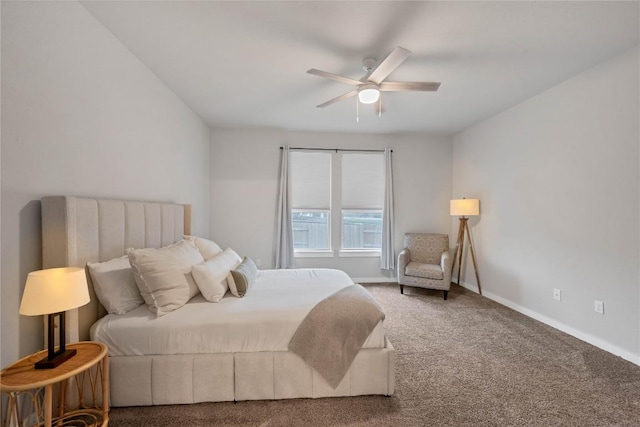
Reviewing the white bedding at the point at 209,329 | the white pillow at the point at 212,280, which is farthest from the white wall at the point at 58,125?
the white pillow at the point at 212,280

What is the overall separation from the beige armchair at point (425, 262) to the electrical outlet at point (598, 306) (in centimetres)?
144

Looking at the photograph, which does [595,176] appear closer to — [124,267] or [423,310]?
[423,310]

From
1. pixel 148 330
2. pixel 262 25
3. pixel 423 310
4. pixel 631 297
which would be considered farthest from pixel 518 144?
pixel 148 330

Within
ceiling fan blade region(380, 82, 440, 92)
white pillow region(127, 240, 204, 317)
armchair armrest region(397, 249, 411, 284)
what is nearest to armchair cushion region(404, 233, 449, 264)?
armchair armrest region(397, 249, 411, 284)

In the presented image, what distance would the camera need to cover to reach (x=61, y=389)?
4.81ft

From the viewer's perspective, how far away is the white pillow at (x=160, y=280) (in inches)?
68.3

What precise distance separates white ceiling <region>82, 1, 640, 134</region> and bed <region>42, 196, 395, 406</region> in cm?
144

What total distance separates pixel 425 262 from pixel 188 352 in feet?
12.1

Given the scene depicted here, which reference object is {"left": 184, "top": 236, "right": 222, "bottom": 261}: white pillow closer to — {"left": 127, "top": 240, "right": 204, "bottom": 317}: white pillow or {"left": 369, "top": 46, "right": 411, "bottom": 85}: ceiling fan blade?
{"left": 127, "top": 240, "right": 204, "bottom": 317}: white pillow

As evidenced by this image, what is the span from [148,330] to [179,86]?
100 inches

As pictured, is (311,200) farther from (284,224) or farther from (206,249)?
(206,249)

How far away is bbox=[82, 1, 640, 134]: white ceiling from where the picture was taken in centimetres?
177

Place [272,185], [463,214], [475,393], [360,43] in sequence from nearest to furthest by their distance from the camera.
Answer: [475,393]
[360,43]
[463,214]
[272,185]

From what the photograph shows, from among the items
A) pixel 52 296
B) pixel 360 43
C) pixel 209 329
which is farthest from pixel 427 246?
pixel 52 296
